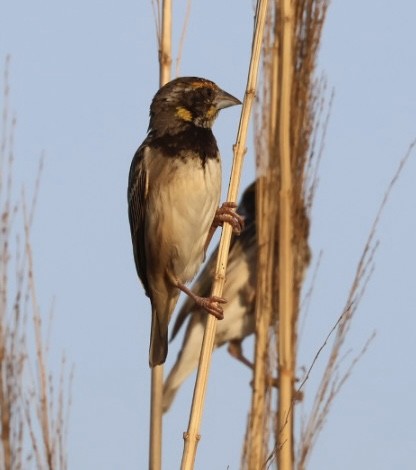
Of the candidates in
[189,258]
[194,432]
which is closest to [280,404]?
[189,258]

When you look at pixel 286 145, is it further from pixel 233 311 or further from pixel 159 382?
pixel 233 311

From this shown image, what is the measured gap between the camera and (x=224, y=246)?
3.68 meters

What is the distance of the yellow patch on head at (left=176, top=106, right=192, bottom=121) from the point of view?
459cm

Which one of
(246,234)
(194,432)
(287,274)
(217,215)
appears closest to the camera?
(194,432)

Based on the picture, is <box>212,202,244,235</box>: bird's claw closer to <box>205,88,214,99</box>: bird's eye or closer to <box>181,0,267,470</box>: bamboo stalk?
<box>181,0,267,470</box>: bamboo stalk

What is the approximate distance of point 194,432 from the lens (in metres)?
3.41

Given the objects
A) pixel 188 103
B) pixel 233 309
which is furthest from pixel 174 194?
pixel 233 309

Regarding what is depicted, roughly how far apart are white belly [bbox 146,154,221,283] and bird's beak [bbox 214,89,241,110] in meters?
0.28

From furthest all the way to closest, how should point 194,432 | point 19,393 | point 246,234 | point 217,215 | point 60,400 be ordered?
point 246,234
point 217,215
point 19,393
point 60,400
point 194,432

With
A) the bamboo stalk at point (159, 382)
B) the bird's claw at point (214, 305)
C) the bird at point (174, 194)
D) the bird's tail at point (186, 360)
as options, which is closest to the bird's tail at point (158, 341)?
the bird at point (174, 194)

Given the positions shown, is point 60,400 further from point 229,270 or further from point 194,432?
point 229,270

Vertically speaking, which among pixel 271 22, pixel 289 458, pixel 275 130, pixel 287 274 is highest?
pixel 271 22

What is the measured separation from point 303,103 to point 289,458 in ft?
4.52

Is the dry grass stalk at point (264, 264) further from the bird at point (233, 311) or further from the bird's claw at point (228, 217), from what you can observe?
the bird at point (233, 311)
